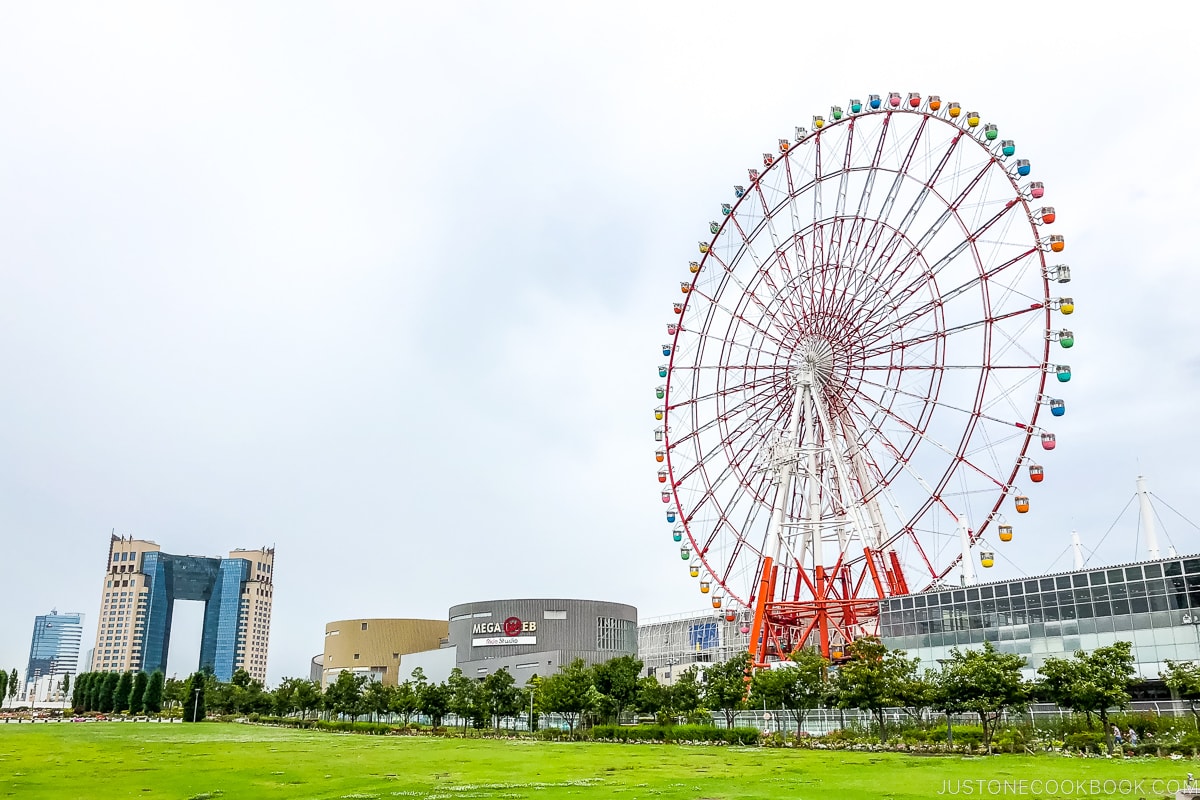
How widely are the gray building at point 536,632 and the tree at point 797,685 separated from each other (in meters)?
58.9

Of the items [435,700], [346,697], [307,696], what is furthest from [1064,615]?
[307,696]

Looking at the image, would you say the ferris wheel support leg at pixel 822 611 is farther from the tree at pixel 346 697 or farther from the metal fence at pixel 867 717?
Result: the tree at pixel 346 697

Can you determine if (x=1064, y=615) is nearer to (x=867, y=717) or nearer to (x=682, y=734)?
(x=867, y=717)

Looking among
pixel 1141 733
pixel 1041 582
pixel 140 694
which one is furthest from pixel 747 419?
pixel 140 694

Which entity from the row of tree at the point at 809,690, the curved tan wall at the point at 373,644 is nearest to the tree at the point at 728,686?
the row of tree at the point at 809,690

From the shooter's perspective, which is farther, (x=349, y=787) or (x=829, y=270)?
(x=829, y=270)

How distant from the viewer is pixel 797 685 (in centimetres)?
5425

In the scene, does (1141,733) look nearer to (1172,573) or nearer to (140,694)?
(1172,573)

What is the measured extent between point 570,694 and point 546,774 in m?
35.6

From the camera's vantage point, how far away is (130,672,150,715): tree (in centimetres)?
12838

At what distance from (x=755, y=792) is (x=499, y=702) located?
178ft

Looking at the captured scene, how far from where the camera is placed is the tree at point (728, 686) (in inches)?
2249

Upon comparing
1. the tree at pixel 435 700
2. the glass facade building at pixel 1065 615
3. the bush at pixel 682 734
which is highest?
the glass facade building at pixel 1065 615

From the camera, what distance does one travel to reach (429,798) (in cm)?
2417
